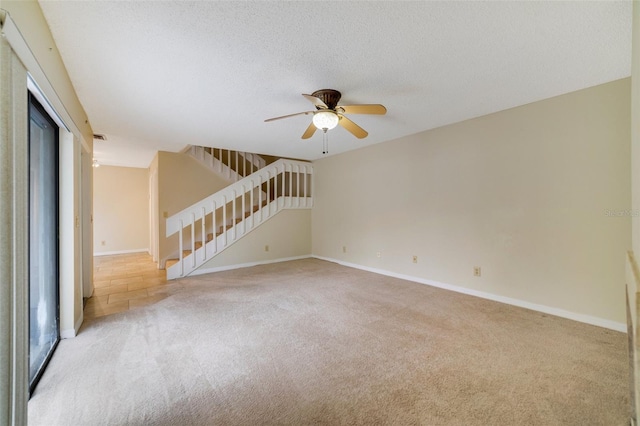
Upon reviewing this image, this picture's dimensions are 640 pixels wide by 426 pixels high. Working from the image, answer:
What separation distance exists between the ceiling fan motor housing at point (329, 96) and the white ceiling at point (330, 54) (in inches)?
2.5

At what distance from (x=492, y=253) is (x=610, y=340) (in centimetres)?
128

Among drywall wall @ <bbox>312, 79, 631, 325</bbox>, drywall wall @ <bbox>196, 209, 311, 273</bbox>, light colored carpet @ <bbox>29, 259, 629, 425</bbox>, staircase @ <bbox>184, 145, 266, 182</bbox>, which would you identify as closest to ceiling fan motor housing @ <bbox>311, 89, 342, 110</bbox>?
drywall wall @ <bbox>312, 79, 631, 325</bbox>

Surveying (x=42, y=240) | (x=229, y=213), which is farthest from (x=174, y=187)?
(x=42, y=240)

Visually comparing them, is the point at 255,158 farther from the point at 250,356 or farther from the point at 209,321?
the point at 250,356

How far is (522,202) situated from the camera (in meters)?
3.16

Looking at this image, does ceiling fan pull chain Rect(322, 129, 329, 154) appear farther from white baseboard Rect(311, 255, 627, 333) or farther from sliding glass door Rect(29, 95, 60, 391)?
sliding glass door Rect(29, 95, 60, 391)

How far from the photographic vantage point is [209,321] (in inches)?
112

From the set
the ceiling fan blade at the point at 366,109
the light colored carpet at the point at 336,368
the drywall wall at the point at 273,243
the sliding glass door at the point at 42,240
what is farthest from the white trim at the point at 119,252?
the ceiling fan blade at the point at 366,109

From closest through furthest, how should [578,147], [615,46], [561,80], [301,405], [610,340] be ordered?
1. [301,405]
2. [615,46]
3. [610,340]
4. [561,80]
5. [578,147]

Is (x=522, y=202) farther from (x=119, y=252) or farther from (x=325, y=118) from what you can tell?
(x=119, y=252)

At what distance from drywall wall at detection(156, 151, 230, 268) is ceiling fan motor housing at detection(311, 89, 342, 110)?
4.30 metres

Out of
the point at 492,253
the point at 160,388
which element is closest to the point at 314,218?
the point at 492,253

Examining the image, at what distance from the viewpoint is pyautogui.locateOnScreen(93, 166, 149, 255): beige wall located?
267 inches

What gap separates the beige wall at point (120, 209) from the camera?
22.2 feet
